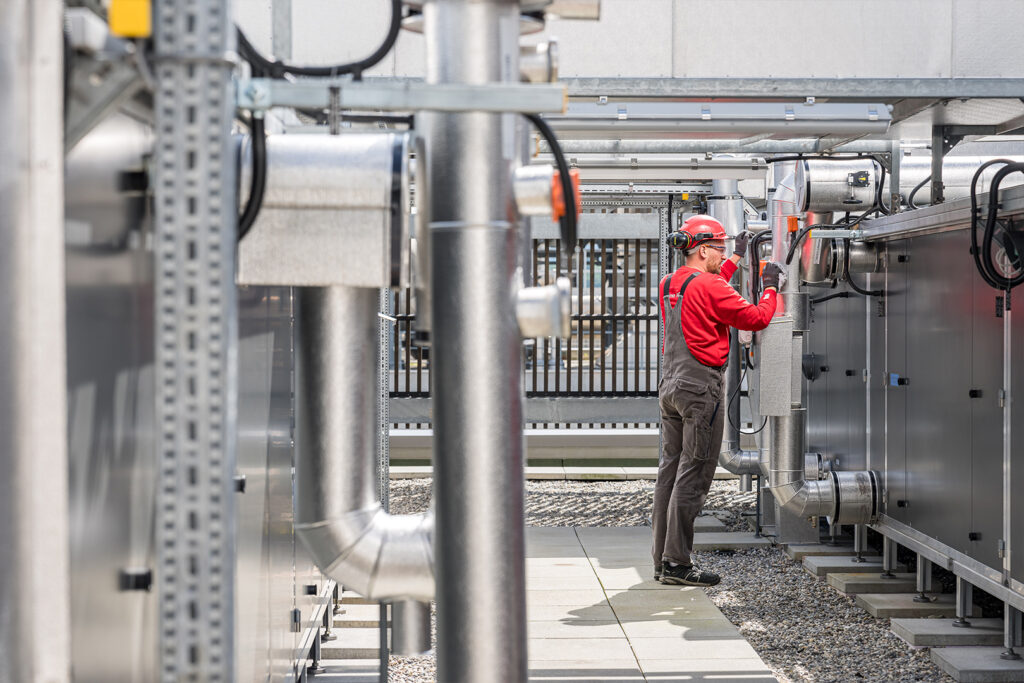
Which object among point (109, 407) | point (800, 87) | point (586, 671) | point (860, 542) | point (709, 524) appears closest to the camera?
point (109, 407)

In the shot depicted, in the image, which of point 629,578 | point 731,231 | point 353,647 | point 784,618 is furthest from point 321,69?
point 731,231

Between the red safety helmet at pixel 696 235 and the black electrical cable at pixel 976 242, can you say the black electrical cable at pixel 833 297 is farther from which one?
the black electrical cable at pixel 976 242

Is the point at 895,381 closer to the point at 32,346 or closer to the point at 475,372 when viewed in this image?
the point at 475,372

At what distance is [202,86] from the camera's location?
2.01 m

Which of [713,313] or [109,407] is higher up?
[713,313]

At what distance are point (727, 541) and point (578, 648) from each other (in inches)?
111

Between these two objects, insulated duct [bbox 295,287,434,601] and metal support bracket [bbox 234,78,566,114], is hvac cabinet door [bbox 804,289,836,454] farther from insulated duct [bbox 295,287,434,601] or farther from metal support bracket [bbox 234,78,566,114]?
metal support bracket [bbox 234,78,566,114]

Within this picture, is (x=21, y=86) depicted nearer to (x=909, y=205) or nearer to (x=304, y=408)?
(x=304, y=408)

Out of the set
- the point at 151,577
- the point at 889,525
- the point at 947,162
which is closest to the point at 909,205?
the point at 947,162

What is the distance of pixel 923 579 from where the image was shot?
6.51 m

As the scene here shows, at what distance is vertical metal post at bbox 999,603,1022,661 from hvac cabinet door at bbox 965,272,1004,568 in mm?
234

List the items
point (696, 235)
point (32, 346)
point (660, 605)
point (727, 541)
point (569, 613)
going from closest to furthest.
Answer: point (32, 346), point (569, 613), point (660, 605), point (696, 235), point (727, 541)

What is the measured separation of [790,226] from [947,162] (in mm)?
1097

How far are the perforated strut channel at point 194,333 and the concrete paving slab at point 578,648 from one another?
3.56 m
